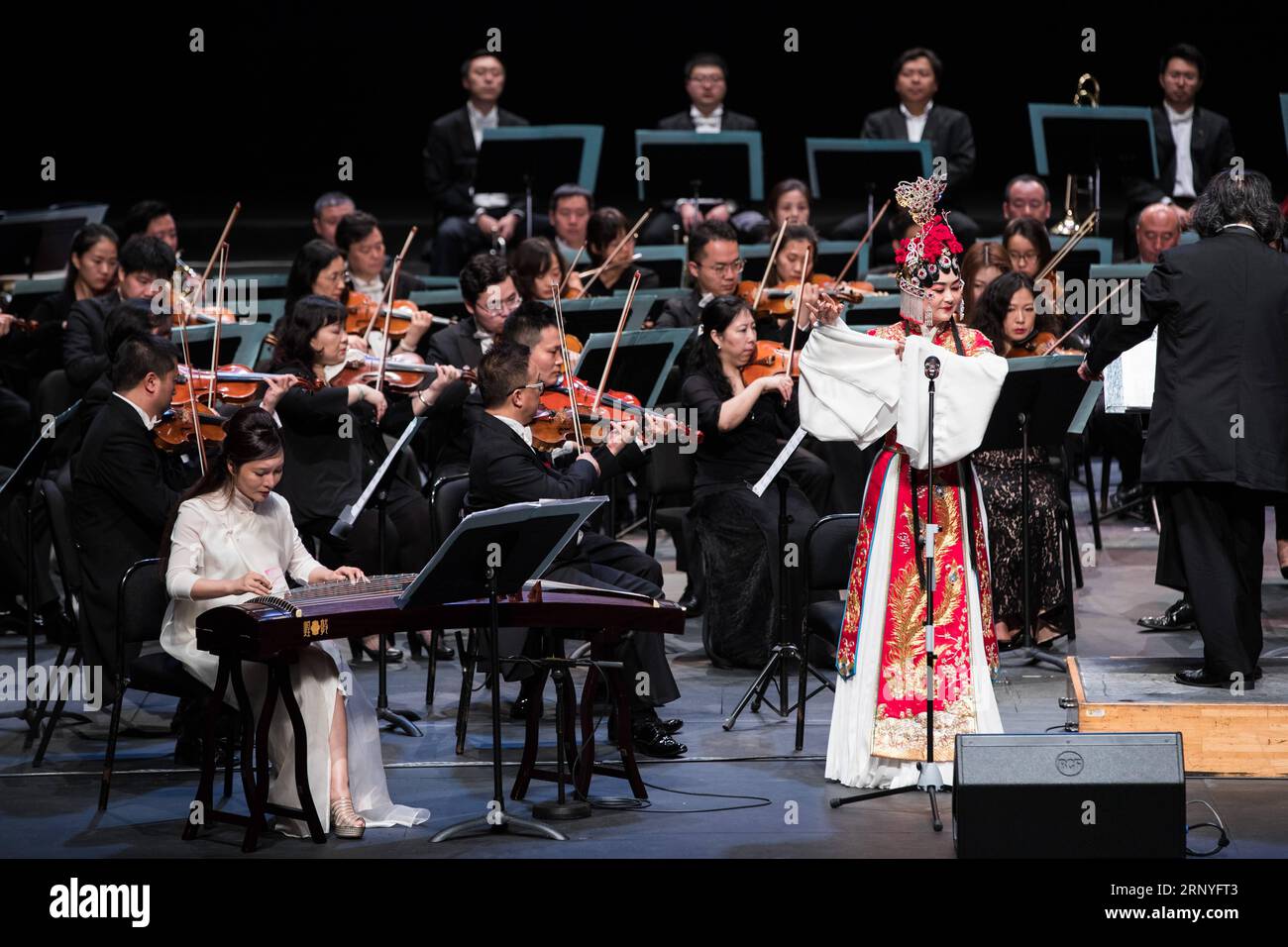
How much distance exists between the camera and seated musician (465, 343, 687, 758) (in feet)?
17.4

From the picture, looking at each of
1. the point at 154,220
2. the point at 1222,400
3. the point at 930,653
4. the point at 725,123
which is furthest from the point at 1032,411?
the point at 154,220

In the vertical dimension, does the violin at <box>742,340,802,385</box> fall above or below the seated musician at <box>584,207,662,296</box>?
below

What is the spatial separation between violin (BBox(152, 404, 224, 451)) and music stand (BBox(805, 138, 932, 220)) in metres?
3.77

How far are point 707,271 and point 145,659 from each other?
3.20m

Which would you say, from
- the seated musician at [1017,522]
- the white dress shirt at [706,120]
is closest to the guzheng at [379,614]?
the seated musician at [1017,522]

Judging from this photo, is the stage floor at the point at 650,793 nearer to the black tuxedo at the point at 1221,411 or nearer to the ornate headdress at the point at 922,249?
the black tuxedo at the point at 1221,411

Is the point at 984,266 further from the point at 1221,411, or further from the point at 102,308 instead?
the point at 102,308

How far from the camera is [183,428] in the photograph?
571cm

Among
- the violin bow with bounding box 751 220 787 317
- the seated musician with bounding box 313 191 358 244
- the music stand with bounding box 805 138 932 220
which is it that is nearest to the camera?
the violin bow with bounding box 751 220 787 317

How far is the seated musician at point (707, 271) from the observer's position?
23.5 feet

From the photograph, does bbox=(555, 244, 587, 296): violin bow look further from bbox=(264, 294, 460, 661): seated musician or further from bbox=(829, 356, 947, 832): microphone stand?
bbox=(829, 356, 947, 832): microphone stand

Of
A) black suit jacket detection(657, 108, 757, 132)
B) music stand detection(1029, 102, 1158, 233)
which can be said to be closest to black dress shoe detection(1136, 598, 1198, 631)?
music stand detection(1029, 102, 1158, 233)
